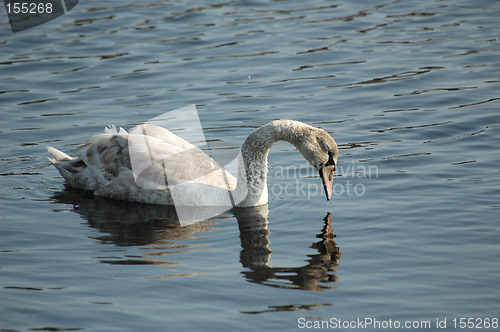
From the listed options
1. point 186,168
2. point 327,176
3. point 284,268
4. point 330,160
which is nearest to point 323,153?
point 330,160

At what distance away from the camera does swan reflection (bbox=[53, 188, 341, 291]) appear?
24.0ft

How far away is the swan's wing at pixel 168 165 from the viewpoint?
9.49m

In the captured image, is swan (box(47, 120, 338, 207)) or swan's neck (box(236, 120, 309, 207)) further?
swan's neck (box(236, 120, 309, 207))

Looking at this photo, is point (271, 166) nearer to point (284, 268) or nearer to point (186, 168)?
point (186, 168)

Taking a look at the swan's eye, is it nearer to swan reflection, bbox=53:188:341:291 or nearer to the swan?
the swan


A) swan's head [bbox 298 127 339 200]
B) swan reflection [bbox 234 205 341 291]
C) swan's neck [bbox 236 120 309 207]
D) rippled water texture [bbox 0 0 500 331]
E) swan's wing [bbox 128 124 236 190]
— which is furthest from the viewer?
swan's wing [bbox 128 124 236 190]

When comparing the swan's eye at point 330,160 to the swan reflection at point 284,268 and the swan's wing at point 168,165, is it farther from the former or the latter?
the swan's wing at point 168,165

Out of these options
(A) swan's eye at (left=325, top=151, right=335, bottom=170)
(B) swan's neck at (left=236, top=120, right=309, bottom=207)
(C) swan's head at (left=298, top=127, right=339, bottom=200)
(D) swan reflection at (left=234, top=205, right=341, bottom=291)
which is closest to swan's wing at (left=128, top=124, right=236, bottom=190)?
(B) swan's neck at (left=236, top=120, right=309, bottom=207)

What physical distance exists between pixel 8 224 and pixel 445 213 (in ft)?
16.4

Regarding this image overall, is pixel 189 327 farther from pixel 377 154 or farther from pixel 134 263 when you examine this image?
pixel 377 154

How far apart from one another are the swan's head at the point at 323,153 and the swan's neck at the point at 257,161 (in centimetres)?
40

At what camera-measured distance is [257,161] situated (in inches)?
374

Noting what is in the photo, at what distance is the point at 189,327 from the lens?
633 cm

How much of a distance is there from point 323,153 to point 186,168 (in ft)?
5.70
